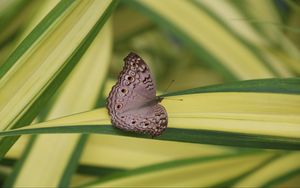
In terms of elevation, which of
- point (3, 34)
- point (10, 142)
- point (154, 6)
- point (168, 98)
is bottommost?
point (10, 142)

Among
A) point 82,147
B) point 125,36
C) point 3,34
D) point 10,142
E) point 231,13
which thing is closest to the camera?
point 10,142

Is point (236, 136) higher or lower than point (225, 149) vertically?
lower

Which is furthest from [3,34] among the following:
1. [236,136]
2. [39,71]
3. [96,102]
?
[236,136]

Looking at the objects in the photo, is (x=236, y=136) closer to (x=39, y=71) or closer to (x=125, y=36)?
(x=39, y=71)
